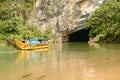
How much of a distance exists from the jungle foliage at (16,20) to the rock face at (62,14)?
1343 mm

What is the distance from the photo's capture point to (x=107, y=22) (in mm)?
37406

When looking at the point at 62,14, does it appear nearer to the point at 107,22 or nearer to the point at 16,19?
the point at 107,22

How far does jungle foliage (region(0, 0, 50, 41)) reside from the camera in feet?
119

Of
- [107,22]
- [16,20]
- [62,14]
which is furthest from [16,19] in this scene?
[107,22]

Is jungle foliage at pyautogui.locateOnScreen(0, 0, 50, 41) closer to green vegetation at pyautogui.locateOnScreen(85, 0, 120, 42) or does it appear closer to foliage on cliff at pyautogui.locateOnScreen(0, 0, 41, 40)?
foliage on cliff at pyautogui.locateOnScreen(0, 0, 41, 40)

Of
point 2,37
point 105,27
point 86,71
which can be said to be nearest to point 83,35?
point 105,27

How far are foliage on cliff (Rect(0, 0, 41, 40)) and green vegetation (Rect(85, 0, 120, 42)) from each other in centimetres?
801

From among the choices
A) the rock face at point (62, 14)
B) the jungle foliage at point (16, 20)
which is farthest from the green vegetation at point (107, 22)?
the jungle foliage at point (16, 20)

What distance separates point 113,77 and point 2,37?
89.0 ft

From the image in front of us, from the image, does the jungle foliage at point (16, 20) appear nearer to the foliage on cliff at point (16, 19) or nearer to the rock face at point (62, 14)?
the foliage on cliff at point (16, 19)

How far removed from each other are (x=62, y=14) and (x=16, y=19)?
7.75 m

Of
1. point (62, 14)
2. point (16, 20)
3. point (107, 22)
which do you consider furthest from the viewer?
point (62, 14)

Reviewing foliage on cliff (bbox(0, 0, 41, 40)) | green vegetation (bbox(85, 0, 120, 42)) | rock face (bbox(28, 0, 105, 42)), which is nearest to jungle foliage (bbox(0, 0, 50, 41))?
foliage on cliff (bbox(0, 0, 41, 40))

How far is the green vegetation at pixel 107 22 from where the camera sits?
3627 centimetres
